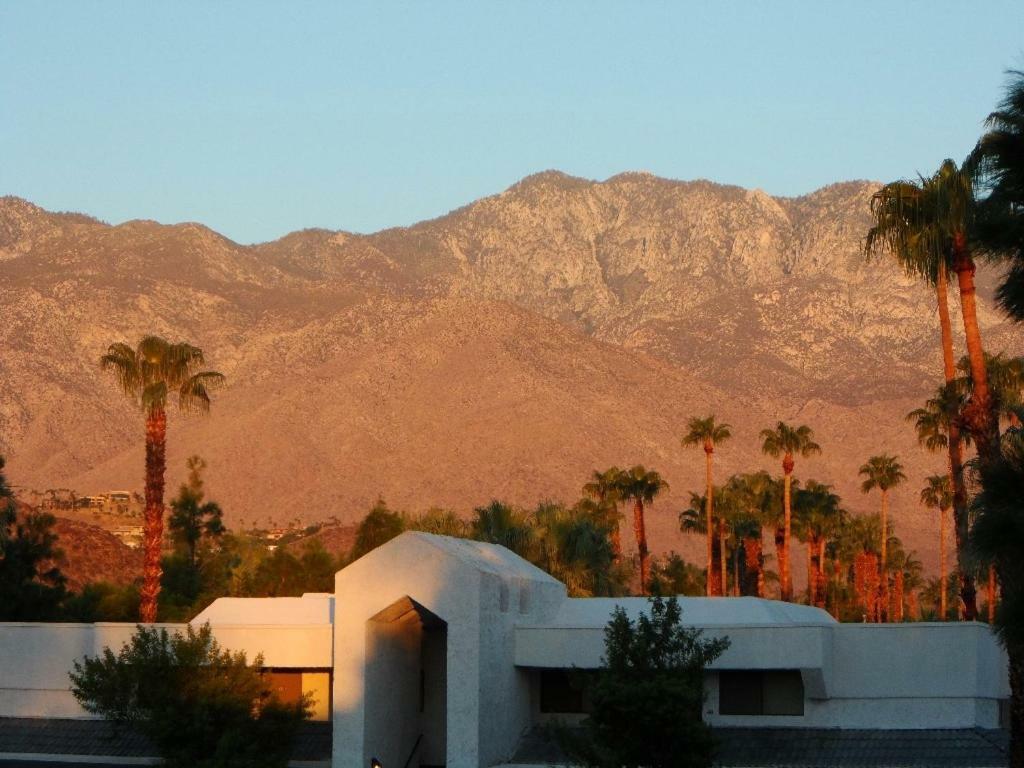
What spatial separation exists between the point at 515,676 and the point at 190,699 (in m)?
7.12

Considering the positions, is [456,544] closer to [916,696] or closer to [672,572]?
[916,696]

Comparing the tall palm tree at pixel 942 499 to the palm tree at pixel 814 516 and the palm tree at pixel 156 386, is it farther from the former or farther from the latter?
the palm tree at pixel 156 386

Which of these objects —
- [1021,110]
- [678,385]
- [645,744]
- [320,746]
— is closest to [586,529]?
[320,746]

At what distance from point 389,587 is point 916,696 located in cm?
1079

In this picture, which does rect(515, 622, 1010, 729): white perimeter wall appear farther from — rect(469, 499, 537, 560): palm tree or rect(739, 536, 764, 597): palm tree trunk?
rect(739, 536, 764, 597): palm tree trunk

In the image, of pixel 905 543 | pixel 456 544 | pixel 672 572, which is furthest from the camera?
pixel 905 543

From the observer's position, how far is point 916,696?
1410 inches

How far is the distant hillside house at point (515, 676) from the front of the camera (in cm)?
3559

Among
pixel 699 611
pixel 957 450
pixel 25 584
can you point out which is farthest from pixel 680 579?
pixel 699 611

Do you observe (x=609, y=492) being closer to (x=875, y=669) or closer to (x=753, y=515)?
(x=753, y=515)

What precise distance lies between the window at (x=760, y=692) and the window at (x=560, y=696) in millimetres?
3201

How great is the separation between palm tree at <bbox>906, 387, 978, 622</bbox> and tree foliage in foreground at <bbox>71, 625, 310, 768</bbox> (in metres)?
13.9

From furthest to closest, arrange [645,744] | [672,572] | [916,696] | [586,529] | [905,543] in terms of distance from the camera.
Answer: [905,543] → [672,572] → [586,529] → [916,696] → [645,744]

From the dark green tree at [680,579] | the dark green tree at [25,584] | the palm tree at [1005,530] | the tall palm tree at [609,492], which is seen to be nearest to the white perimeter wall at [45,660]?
the dark green tree at [25,584]
